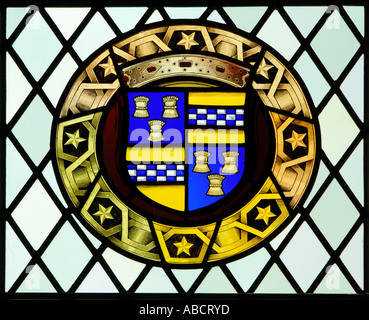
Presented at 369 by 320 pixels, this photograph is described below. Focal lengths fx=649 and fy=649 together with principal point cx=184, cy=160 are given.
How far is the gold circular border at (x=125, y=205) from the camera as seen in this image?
357cm

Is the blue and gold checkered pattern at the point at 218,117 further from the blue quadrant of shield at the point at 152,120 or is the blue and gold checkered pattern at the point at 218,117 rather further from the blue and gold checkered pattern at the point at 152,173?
the blue and gold checkered pattern at the point at 152,173

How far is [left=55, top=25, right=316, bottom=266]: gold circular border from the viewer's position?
3.57 metres

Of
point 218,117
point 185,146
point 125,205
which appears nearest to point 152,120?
point 185,146

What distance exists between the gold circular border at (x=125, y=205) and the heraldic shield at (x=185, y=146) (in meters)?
0.14

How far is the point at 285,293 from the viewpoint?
357 centimetres

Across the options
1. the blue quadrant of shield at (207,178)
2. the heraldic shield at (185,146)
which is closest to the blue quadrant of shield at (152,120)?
the heraldic shield at (185,146)

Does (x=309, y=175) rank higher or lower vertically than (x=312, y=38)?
lower

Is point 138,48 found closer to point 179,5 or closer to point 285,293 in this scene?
point 179,5

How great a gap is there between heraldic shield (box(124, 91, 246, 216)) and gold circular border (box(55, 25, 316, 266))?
14cm

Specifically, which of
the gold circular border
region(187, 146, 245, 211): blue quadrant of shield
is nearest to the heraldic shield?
region(187, 146, 245, 211): blue quadrant of shield

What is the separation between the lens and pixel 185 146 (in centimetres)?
361

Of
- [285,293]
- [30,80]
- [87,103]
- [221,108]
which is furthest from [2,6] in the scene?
[285,293]

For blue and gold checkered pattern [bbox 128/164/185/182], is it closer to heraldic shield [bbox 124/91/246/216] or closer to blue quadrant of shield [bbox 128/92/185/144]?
heraldic shield [bbox 124/91/246/216]
